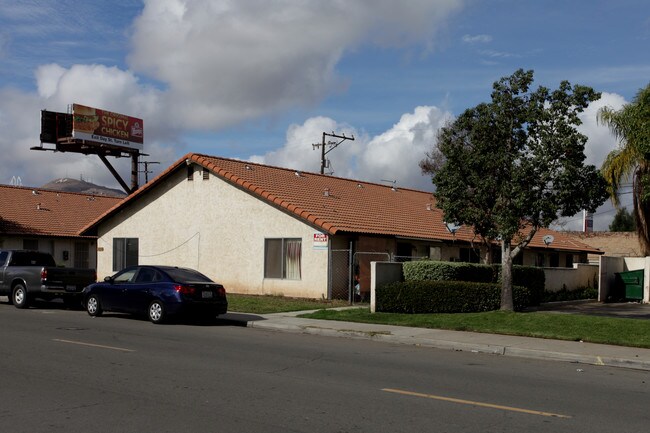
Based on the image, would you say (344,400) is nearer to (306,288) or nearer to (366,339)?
(366,339)

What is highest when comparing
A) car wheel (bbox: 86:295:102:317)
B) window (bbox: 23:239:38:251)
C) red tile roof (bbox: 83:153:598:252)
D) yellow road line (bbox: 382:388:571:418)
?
red tile roof (bbox: 83:153:598:252)

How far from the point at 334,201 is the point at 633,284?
39.2 ft

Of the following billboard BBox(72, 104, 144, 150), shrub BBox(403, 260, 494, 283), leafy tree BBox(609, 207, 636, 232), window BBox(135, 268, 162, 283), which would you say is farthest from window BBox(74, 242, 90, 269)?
leafy tree BBox(609, 207, 636, 232)

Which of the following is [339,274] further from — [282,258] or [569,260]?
[569,260]

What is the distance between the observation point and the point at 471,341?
15102mm

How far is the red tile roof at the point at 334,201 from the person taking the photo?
25.3 m

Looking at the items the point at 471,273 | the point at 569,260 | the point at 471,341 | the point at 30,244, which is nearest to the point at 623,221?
the point at 569,260

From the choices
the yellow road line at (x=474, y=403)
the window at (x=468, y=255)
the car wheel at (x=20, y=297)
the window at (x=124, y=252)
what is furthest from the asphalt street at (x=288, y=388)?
the window at (x=124, y=252)

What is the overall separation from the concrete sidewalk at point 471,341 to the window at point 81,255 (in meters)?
26.0

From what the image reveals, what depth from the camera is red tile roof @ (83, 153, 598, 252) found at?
2534 centimetres

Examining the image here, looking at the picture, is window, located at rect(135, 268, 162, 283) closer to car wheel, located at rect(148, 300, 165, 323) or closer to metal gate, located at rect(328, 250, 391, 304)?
car wheel, located at rect(148, 300, 165, 323)

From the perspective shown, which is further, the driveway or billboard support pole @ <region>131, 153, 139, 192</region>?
billboard support pole @ <region>131, 153, 139, 192</region>

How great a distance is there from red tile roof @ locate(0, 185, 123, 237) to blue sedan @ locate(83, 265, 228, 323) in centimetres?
2155

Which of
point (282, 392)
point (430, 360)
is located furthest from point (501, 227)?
point (282, 392)
